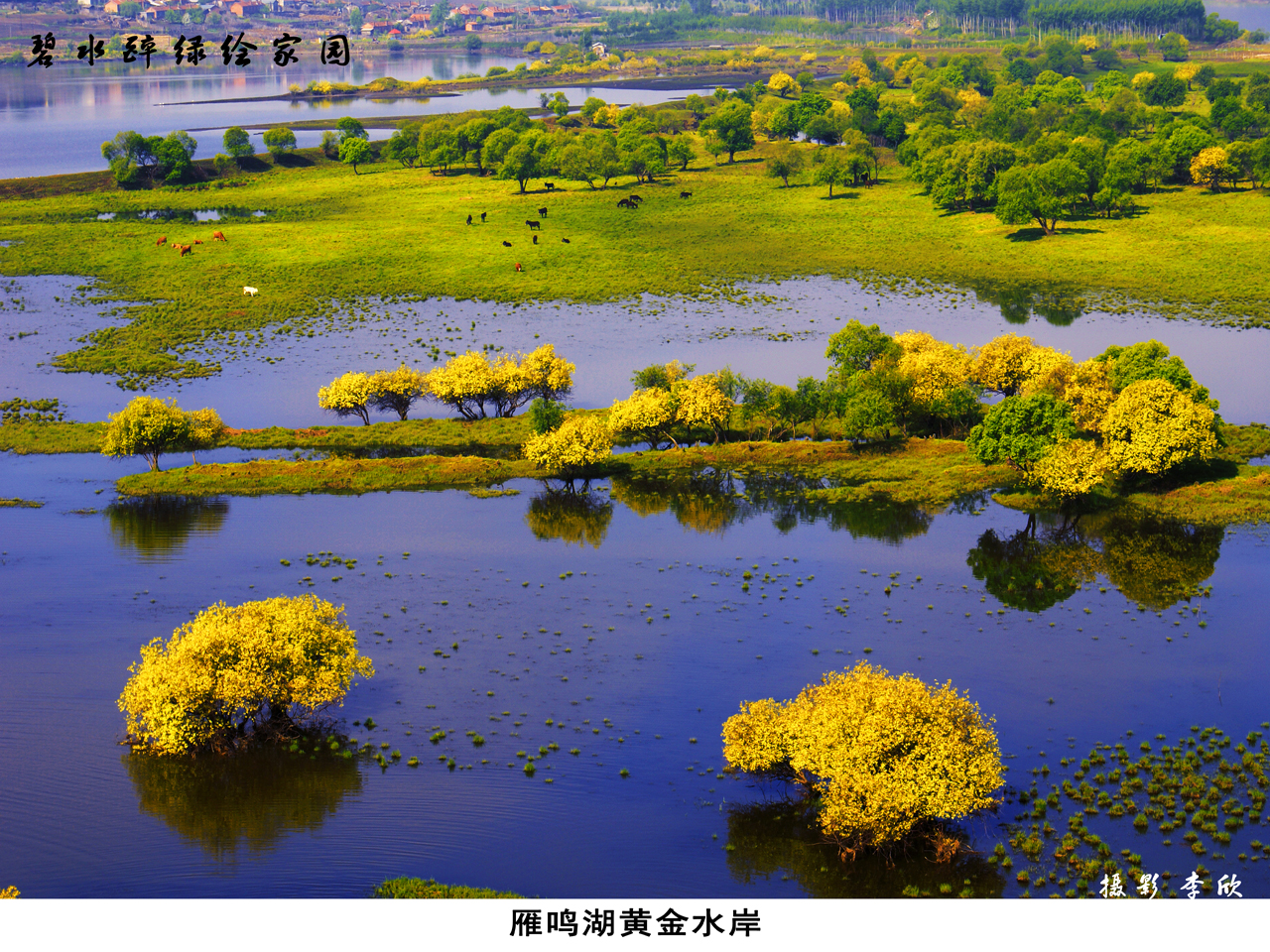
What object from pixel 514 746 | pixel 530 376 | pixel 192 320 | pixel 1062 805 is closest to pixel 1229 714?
pixel 1062 805

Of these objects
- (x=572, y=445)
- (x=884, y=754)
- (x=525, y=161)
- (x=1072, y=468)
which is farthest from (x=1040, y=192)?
(x=884, y=754)

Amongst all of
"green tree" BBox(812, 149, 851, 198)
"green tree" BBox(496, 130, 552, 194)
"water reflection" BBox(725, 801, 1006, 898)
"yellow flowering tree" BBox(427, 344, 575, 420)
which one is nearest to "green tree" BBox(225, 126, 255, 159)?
"green tree" BBox(496, 130, 552, 194)

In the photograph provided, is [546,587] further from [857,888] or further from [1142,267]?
[1142,267]

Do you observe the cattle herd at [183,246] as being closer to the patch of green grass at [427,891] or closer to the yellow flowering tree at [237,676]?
the yellow flowering tree at [237,676]

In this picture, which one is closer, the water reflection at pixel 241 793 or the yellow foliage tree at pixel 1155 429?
the water reflection at pixel 241 793

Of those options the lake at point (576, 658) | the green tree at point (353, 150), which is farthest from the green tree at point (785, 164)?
the lake at point (576, 658)

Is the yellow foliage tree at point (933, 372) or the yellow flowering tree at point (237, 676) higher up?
the yellow foliage tree at point (933, 372)

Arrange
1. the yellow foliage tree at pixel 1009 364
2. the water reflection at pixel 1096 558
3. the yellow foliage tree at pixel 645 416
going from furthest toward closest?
the yellow foliage tree at pixel 1009 364 → the yellow foliage tree at pixel 645 416 → the water reflection at pixel 1096 558
